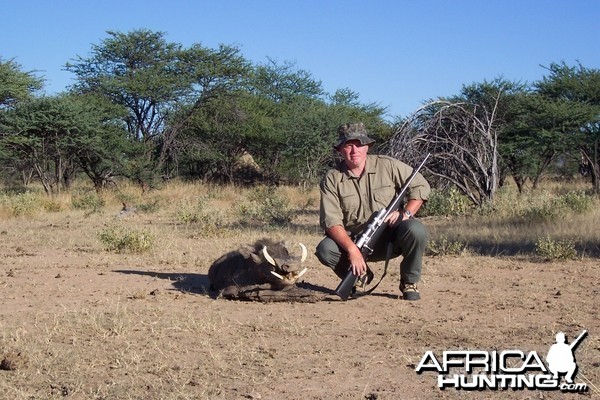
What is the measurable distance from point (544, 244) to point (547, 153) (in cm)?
1655

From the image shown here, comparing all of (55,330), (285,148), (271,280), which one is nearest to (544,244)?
(271,280)

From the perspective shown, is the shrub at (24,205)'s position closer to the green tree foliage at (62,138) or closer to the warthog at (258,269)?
the green tree foliage at (62,138)

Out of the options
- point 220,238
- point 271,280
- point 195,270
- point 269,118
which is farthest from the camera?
point 269,118

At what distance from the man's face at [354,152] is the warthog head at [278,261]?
2.70ft

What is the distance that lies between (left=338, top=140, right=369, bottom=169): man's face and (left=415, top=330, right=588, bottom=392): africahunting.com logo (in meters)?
2.29

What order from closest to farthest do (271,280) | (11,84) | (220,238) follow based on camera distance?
(271,280)
(220,238)
(11,84)

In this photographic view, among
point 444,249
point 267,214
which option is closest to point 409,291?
point 444,249

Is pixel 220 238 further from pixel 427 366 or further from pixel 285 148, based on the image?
pixel 285 148

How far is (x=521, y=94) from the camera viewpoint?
80.5 ft

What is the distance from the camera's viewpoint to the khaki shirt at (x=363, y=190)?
6.54m

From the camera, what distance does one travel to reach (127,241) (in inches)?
386

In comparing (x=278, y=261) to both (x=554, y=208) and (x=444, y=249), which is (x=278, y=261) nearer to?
(x=444, y=249)

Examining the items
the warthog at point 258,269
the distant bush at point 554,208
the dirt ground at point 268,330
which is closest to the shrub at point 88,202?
the dirt ground at point 268,330

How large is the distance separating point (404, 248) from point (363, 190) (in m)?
0.60
